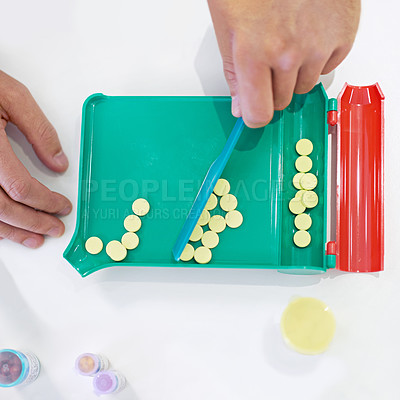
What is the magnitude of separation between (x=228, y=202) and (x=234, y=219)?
36 millimetres

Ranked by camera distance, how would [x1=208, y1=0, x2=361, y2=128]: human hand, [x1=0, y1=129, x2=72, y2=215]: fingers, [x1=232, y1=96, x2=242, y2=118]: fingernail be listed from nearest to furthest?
1. [x1=208, y1=0, x2=361, y2=128]: human hand
2. [x1=232, y1=96, x2=242, y2=118]: fingernail
3. [x1=0, y1=129, x2=72, y2=215]: fingers

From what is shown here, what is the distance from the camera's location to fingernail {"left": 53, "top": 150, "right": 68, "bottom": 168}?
0.87 meters

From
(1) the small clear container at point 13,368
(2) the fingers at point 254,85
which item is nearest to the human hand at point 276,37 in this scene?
(2) the fingers at point 254,85

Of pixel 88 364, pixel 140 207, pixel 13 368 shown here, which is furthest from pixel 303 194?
pixel 13 368

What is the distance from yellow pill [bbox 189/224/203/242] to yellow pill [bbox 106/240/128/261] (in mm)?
137

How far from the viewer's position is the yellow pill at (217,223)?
81 cm

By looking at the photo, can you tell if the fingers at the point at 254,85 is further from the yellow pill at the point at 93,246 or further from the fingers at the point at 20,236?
the fingers at the point at 20,236

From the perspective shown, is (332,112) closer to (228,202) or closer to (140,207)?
(228,202)

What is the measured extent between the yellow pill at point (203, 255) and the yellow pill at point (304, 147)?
0.89 ft

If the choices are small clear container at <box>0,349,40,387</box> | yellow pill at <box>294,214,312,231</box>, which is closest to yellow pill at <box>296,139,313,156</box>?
yellow pill at <box>294,214,312,231</box>

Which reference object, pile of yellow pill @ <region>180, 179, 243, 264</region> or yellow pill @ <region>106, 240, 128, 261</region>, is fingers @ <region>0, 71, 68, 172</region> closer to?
yellow pill @ <region>106, 240, 128, 261</region>

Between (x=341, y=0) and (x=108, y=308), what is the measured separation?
69cm

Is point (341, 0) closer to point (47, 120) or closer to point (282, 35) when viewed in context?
point (282, 35)

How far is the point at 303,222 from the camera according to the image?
81cm
